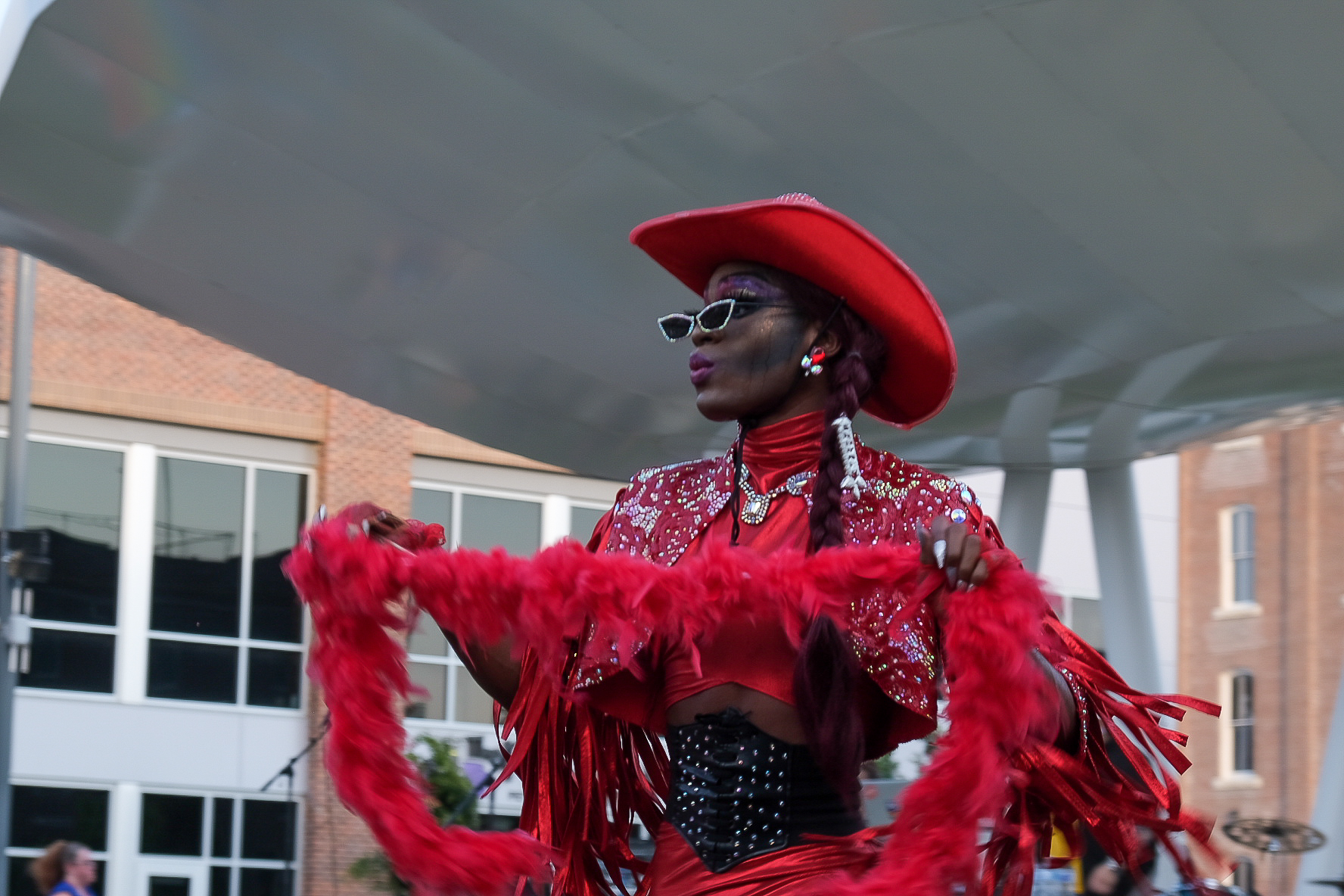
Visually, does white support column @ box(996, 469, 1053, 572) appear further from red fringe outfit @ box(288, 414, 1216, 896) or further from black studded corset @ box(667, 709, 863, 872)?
black studded corset @ box(667, 709, 863, 872)

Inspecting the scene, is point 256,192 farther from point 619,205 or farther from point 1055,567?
point 1055,567

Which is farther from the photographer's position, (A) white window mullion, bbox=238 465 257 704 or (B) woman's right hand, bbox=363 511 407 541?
(A) white window mullion, bbox=238 465 257 704

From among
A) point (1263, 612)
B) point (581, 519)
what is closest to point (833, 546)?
point (581, 519)

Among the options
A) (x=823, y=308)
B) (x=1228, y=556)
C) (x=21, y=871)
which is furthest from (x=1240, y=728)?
(x=823, y=308)

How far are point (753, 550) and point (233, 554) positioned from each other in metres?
17.3

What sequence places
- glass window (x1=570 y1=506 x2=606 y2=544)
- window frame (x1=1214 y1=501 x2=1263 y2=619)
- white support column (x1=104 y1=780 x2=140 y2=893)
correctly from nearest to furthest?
white support column (x1=104 y1=780 x2=140 y2=893), glass window (x1=570 y1=506 x2=606 y2=544), window frame (x1=1214 y1=501 x2=1263 y2=619)

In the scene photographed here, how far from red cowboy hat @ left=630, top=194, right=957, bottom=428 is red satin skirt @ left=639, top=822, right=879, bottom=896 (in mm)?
767

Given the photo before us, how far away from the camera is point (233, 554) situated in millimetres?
19016

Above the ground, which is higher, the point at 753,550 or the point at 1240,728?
the point at 753,550

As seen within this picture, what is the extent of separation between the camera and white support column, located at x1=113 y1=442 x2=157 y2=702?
1809 cm

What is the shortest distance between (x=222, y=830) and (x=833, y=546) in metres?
16.9

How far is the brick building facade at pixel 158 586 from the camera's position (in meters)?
17.5

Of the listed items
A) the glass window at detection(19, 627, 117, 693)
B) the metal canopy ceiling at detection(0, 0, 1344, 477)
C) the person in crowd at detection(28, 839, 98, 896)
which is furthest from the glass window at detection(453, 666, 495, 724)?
the person in crowd at detection(28, 839, 98, 896)

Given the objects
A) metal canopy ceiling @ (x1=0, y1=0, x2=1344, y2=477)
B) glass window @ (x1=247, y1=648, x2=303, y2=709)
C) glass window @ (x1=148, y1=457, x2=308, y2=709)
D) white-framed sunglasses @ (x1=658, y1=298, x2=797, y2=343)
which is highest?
metal canopy ceiling @ (x1=0, y1=0, x2=1344, y2=477)
